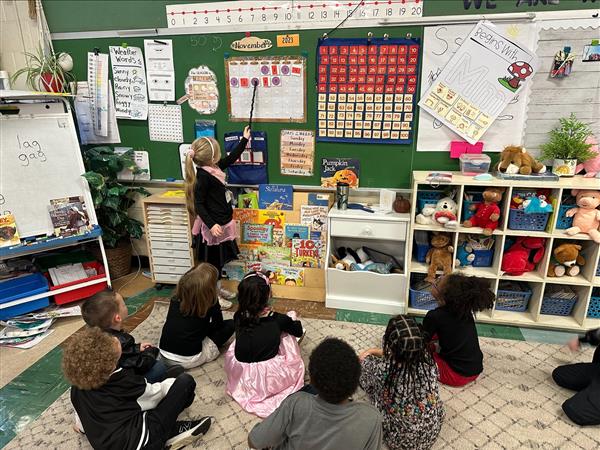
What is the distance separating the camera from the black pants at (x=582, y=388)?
77.5 inches

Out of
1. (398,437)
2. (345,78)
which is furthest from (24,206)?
(398,437)

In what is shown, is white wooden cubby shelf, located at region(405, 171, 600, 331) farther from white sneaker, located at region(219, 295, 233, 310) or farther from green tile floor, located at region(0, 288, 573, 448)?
white sneaker, located at region(219, 295, 233, 310)

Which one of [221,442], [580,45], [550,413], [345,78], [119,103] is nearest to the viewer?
[221,442]

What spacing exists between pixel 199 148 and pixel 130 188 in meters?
1.06

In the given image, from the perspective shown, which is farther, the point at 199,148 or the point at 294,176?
the point at 294,176

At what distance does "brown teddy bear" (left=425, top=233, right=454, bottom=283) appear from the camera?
276cm

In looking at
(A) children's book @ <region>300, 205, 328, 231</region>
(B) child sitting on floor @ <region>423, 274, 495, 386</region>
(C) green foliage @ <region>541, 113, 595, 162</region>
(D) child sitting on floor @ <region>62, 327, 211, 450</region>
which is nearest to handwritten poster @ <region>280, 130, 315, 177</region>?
(A) children's book @ <region>300, 205, 328, 231</region>

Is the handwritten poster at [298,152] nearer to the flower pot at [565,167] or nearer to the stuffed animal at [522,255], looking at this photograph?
the stuffed animal at [522,255]

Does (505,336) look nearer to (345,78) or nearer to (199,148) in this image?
(345,78)

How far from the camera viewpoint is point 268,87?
304cm

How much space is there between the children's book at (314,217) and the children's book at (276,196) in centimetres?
12

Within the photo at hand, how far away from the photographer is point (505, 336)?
271 cm

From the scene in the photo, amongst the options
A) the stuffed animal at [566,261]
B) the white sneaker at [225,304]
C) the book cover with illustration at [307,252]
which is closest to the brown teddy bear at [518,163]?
the stuffed animal at [566,261]

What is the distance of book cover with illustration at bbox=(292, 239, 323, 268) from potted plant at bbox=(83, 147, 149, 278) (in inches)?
53.4
